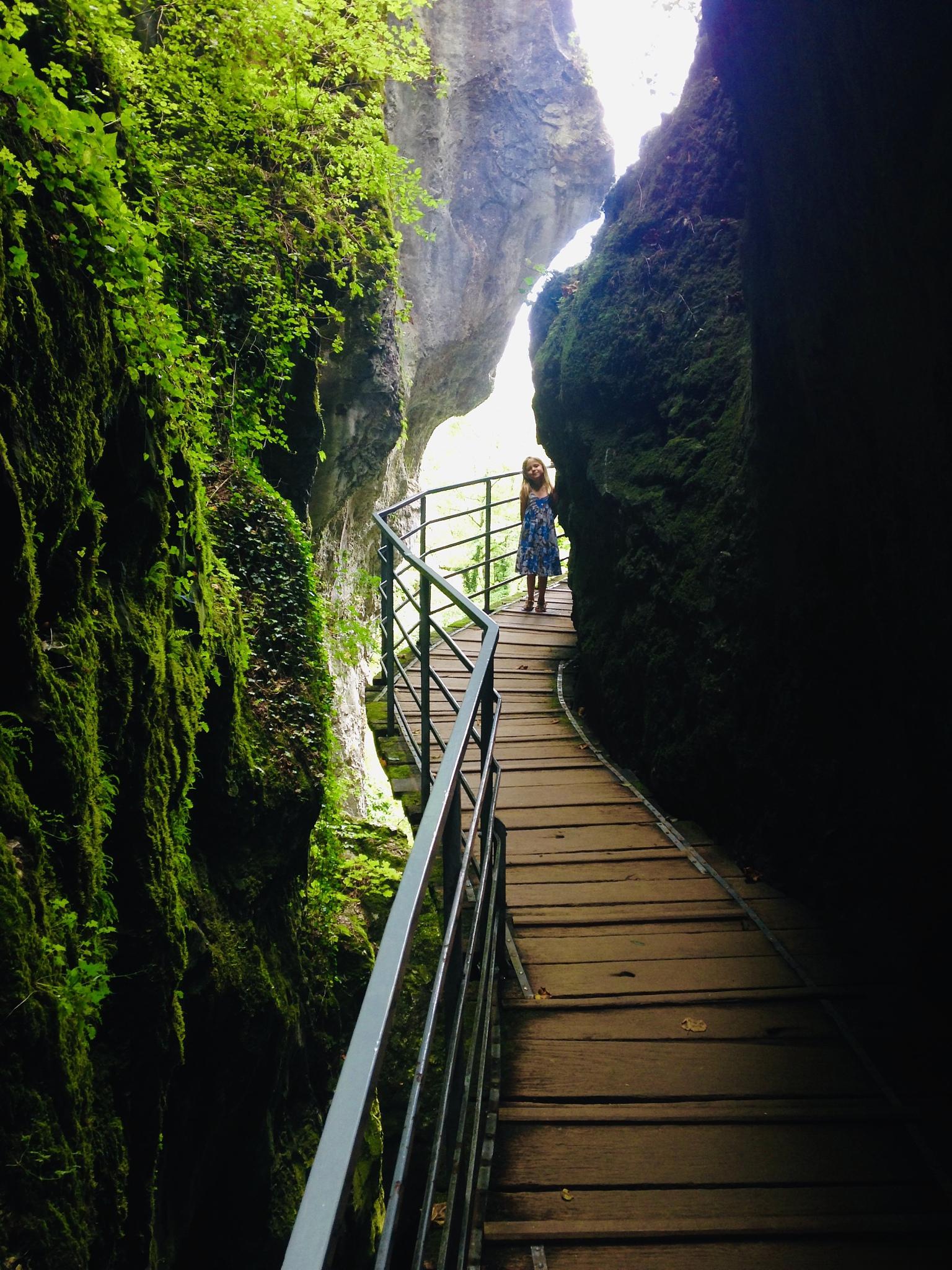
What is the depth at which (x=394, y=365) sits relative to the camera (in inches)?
380

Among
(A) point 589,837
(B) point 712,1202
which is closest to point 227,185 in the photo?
(A) point 589,837

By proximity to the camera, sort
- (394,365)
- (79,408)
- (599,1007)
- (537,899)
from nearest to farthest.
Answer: (79,408) → (599,1007) → (537,899) → (394,365)

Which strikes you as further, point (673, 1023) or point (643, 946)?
point (643, 946)

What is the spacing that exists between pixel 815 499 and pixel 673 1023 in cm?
210

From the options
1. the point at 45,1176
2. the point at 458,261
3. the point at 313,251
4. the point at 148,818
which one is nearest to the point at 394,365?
the point at 313,251

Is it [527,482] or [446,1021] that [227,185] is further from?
[446,1021]

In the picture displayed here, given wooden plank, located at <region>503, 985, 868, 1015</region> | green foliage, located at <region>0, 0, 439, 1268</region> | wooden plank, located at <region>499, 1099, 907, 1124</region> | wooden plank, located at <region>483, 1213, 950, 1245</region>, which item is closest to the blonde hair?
green foliage, located at <region>0, 0, 439, 1268</region>

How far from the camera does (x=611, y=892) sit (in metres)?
3.91

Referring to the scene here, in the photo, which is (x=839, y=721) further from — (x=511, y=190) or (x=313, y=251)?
(x=511, y=190)

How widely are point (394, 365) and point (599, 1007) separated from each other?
8.11 m

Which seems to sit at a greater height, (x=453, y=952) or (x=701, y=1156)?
(x=453, y=952)

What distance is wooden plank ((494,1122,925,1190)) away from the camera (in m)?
2.24

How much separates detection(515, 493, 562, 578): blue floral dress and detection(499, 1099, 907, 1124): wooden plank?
6.74m

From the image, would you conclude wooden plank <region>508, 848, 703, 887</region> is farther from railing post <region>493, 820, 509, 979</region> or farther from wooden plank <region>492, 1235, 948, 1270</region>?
wooden plank <region>492, 1235, 948, 1270</region>
